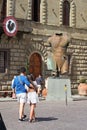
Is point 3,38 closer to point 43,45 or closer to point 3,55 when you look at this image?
point 3,55

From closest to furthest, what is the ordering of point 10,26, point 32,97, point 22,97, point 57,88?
point 32,97
point 22,97
point 57,88
point 10,26

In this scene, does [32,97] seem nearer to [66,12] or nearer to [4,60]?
[4,60]

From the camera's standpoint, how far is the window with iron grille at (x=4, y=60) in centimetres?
3316

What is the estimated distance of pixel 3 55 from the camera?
3328 cm

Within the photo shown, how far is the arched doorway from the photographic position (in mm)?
35312

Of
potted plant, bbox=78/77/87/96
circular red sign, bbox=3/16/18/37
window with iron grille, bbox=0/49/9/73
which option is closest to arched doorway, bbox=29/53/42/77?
window with iron grille, bbox=0/49/9/73

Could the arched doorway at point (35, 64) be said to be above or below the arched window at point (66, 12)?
below

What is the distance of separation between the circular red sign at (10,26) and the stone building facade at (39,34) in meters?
0.36

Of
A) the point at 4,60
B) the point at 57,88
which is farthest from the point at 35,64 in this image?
the point at 57,88

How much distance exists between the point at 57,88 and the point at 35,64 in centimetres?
945

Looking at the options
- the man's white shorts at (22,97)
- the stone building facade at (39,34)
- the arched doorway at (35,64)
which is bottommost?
the man's white shorts at (22,97)

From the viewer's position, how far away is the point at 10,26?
104 feet

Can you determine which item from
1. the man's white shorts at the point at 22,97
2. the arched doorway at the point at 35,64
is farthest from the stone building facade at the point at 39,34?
the man's white shorts at the point at 22,97

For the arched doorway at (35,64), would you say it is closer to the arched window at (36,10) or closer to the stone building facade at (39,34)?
the stone building facade at (39,34)
